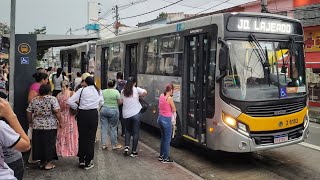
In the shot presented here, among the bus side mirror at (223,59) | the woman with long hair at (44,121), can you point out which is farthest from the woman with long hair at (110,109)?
the bus side mirror at (223,59)

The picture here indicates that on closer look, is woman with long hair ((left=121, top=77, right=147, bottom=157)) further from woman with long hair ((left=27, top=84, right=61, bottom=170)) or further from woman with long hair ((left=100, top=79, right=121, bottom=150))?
A: woman with long hair ((left=27, top=84, right=61, bottom=170))

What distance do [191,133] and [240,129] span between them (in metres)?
1.61

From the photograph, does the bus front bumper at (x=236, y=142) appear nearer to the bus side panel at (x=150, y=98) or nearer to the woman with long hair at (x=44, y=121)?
the woman with long hair at (x=44, y=121)

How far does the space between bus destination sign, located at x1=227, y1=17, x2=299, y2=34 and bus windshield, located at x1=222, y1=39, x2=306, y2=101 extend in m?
0.26

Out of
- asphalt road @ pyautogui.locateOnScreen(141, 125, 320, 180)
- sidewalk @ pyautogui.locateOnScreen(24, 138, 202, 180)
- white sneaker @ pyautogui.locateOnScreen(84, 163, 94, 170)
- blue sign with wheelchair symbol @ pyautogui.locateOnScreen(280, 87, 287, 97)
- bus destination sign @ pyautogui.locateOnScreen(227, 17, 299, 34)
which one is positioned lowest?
asphalt road @ pyautogui.locateOnScreen(141, 125, 320, 180)

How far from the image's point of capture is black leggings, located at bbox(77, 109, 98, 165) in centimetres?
711

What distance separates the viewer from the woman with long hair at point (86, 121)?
23.3 ft

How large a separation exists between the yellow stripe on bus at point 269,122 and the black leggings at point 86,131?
2.79 metres

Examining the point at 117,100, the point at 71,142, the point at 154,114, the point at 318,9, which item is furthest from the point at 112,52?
the point at 318,9

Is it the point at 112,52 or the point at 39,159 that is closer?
the point at 39,159

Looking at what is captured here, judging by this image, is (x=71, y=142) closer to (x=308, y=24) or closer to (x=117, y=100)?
(x=117, y=100)

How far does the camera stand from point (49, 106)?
263 inches

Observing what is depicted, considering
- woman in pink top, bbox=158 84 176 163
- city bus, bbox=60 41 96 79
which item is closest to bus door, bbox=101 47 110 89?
city bus, bbox=60 41 96 79

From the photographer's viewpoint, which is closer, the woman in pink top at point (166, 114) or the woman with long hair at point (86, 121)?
the woman with long hair at point (86, 121)
